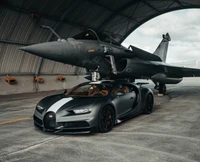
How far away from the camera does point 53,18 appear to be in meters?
17.4

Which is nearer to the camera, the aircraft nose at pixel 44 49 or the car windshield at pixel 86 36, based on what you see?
the aircraft nose at pixel 44 49

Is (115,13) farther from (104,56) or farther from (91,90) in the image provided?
(91,90)

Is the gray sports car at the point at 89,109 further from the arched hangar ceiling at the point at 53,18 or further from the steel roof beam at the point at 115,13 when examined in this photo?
the steel roof beam at the point at 115,13

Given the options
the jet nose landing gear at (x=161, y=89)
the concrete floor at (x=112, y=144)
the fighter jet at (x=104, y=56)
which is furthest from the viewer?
the jet nose landing gear at (x=161, y=89)

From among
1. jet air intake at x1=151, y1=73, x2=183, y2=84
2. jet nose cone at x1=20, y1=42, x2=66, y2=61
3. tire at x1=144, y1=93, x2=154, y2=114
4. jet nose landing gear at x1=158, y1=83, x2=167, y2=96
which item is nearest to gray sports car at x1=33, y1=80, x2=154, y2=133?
tire at x1=144, y1=93, x2=154, y2=114

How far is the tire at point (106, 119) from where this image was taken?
5072mm

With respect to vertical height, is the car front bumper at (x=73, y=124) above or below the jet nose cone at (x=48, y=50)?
below

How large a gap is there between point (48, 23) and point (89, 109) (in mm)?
14426

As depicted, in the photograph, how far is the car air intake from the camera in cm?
481

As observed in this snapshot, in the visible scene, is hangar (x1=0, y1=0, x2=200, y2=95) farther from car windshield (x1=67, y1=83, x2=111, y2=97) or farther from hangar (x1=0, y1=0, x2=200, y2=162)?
car windshield (x1=67, y1=83, x2=111, y2=97)

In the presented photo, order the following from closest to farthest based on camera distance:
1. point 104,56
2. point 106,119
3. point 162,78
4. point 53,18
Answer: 1. point 106,119
2. point 104,56
3. point 162,78
4. point 53,18

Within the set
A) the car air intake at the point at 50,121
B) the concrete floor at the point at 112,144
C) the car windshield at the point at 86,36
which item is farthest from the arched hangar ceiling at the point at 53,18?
the car air intake at the point at 50,121

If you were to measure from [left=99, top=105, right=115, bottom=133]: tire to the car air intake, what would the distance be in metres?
1.10

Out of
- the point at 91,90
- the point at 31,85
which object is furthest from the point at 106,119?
the point at 31,85
